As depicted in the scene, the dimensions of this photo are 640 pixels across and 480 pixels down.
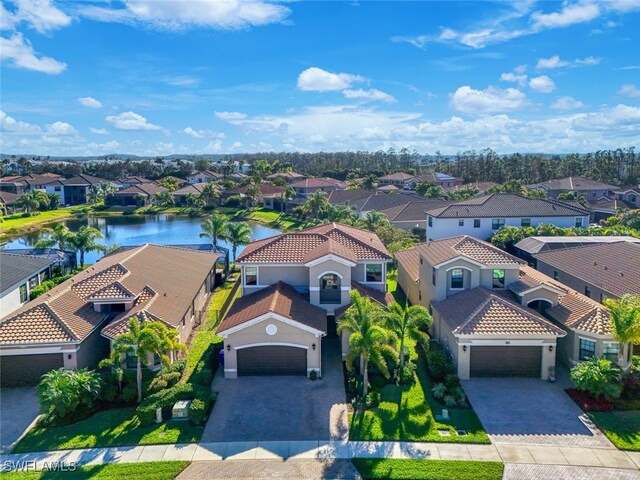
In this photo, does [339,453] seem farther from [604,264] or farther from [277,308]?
[604,264]

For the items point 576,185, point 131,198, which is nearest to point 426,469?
point 576,185

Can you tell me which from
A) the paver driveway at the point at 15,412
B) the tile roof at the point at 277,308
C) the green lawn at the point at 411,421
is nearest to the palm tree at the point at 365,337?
the green lawn at the point at 411,421

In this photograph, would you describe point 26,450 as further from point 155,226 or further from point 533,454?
point 155,226

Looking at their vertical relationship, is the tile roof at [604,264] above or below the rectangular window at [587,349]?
above

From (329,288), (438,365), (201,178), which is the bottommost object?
(438,365)

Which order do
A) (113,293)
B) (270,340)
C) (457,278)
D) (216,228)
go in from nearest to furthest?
(270,340) → (113,293) → (457,278) → (216,228)

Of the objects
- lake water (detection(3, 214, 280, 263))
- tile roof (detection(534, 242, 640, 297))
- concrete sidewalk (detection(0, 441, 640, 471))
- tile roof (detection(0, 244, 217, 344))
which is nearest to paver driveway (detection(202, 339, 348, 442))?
concrete sidewalk (detection(0, 441, 640, 471))

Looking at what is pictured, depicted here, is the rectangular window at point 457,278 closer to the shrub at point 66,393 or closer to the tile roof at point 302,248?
the tile roof at point 302,248
